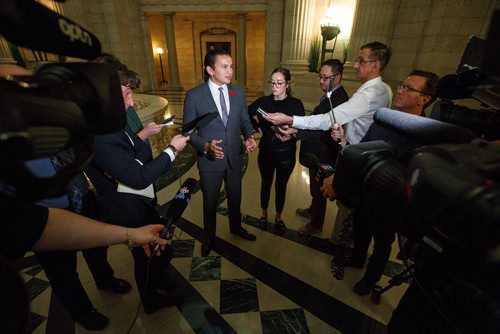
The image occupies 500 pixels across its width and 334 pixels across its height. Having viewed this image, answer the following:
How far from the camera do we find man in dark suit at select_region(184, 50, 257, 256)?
5.83 ft

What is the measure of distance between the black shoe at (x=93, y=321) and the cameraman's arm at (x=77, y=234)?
3.09ft

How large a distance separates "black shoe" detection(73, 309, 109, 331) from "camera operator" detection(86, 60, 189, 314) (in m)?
0.27

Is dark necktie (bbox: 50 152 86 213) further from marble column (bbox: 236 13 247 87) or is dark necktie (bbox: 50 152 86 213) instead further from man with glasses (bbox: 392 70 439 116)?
marble column (bbox: 236 13 247 87)

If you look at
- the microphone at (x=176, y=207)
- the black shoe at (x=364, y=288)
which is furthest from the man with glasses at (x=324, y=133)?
the microphone at (x=176, y=207)

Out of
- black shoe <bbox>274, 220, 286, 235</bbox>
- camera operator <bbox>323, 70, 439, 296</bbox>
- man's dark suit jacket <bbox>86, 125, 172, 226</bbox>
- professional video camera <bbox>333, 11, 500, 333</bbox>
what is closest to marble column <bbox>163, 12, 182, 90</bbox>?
black shoe <bbox>274, 220, 286, 235</bbox>

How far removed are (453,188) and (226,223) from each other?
222 cm

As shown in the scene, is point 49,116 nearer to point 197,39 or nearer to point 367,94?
point 367,94

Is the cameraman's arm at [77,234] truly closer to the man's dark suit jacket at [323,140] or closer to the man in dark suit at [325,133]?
the man in dark suit at [325,133]

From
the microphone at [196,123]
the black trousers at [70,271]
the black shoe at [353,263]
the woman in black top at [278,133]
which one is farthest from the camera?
the woman in black top at [278,133]

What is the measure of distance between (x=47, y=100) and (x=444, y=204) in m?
0.78

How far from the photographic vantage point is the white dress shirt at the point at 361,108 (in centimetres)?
171

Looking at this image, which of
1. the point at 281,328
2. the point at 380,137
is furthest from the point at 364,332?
the point at 380,137

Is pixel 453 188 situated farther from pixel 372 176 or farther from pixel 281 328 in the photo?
pixel 281 328

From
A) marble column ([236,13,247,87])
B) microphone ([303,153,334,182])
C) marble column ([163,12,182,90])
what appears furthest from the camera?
marble column ([163,12,182,90])
